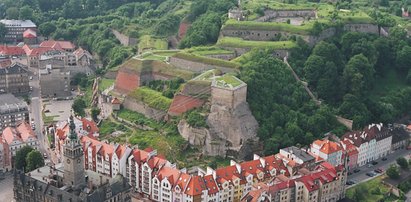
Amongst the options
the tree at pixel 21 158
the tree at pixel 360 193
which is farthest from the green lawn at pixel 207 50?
the tree at pixel 360 193

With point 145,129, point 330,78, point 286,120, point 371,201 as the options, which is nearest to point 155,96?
point 145,129

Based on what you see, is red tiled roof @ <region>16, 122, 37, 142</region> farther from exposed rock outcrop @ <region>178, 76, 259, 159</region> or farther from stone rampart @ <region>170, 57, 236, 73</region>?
stone rampart @ <region>170, 57, 236, 73</region>

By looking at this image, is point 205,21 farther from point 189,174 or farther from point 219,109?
point 189,174

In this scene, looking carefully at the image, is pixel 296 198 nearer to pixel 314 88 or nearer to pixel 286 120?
pixel 286 120

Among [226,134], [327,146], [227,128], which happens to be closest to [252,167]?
[226,134]

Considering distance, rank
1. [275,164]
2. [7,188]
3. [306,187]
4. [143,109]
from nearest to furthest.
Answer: [306,187], [275,164], [7,188], [143,109]

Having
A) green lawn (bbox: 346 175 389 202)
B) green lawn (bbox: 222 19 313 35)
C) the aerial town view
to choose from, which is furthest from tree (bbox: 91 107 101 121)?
green lawn (bbox: 346 175 389 202)
